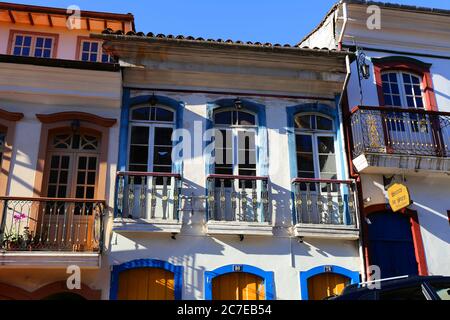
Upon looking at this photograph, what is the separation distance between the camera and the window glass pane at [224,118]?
11.4 metres

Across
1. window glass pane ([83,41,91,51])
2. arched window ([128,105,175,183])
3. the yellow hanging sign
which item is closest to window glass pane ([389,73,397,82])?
the yellow hanging sign

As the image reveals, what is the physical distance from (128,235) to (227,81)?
4137mm

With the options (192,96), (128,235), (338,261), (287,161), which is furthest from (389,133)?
(128,235)

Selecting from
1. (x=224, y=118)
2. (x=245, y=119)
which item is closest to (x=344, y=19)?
(x=245, y=119)

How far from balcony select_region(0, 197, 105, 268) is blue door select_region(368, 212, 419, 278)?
5813 millimetres

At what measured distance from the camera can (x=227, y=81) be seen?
449 inches

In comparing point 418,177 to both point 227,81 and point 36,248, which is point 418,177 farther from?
point 36,248

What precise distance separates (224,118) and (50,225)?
4.45m

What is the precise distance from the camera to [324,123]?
11781mm

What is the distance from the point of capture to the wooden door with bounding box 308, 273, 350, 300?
1027 centimetres
